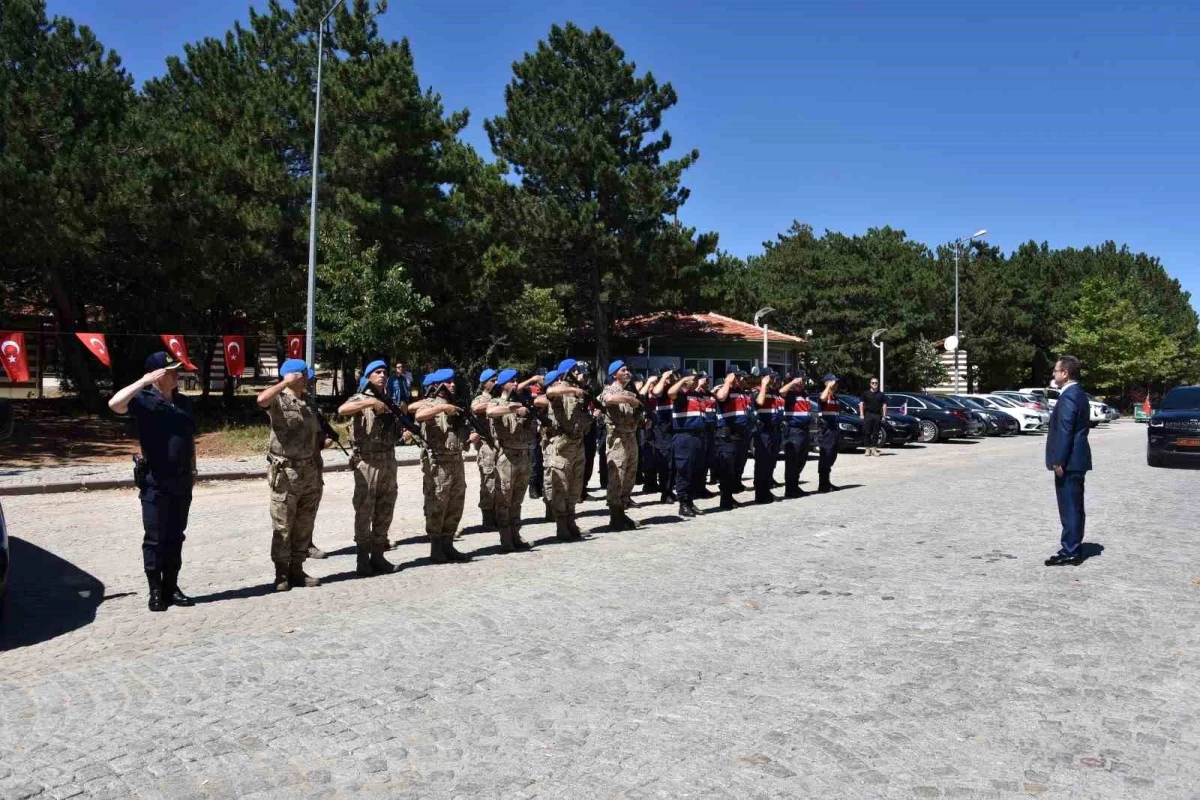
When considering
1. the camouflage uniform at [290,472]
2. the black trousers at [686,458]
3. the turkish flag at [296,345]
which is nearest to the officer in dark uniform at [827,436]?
the black trousers at [686,458]

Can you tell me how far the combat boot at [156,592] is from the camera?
6.68 m

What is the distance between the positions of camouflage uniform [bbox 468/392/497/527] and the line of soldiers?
20mm

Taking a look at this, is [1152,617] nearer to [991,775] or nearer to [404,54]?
[991,775]

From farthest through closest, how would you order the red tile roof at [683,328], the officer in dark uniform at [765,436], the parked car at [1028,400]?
the red tile roof at [683,328] < the parked car at [1028,400] < the officer in dark uniform at [765,436]

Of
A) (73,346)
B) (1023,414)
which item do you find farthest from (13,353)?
(1023,414)

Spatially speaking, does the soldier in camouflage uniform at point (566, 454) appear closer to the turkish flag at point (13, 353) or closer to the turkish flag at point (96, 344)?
the turkish flag at point (13, 353)

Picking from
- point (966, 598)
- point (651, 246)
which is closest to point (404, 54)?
point (651, 246)

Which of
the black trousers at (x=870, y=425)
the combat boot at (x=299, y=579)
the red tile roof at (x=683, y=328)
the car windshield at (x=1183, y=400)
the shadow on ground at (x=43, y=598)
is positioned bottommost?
the shadow on ground at (x=43, y=598)

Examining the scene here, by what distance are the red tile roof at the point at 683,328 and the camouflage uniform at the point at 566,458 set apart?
2967 centimetres

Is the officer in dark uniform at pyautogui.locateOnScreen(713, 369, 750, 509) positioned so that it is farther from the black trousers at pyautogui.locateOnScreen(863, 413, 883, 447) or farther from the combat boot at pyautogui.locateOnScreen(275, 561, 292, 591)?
the black trousers at pyautogui.locateOnScreen(863, 413, 883, 447)

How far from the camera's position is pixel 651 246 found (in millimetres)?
34812

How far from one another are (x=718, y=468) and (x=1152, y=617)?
254 inches

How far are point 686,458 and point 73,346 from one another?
2056 cm

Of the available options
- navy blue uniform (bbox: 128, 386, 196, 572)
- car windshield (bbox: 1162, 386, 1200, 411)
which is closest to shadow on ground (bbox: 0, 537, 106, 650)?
navy blue uniform (bbox: 128, 386, 196, 572)
